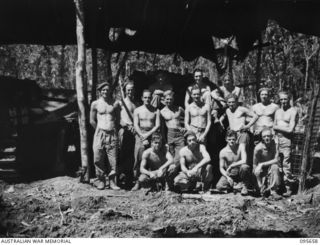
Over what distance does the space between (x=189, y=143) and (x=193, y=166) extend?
14.8 inches

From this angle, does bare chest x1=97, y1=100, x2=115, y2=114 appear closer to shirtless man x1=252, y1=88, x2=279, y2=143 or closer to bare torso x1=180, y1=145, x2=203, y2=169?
bare torso x1=180, y1=145, x2=203, y2=169

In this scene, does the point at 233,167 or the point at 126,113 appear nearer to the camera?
the point at 233,167

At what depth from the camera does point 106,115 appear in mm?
7531

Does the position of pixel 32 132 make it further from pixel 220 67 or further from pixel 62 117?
pixel 220 67

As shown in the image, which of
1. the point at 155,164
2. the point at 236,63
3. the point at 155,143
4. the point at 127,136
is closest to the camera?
the point at 155,143

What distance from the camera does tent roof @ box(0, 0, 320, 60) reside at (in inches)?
324

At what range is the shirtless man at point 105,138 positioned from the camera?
24.6 ft

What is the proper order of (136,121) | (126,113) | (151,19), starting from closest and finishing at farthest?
1. (136,121)
2. (126,113)
3. (151,19)

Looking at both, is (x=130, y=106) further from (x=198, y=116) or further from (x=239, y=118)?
(x=239, y=118)

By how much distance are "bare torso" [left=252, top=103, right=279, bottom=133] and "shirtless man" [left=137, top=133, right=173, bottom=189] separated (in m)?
1.62

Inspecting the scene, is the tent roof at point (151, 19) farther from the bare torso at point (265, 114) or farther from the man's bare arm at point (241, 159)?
the man's bare arm at point (241, 159)

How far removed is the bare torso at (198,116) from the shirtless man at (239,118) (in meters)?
0.43

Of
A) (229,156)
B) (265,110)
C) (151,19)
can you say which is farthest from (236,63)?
(229,156)

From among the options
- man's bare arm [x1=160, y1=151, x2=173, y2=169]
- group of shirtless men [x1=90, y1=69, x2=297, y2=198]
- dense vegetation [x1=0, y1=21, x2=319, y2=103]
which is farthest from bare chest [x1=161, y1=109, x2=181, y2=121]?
dense vegetation [x1=0, y1=21, x2=319, y2=103]
